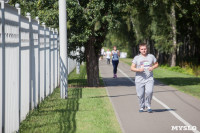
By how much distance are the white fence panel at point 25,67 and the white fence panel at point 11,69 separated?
42.1 inches

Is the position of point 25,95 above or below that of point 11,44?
below

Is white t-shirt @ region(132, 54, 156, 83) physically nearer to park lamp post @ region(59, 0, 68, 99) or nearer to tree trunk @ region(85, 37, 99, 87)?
park lamp post @ region(59, 0, 68, 99)

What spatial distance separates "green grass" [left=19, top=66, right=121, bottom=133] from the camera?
8.89 meters

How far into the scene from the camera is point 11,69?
8.12m

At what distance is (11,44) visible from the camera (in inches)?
318

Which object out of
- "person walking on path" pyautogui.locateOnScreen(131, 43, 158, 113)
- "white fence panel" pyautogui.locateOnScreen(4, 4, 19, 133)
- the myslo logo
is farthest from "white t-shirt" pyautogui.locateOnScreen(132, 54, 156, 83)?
"white fence panel" pyautogui.locateOnScreen(4, 4, 19, 133)

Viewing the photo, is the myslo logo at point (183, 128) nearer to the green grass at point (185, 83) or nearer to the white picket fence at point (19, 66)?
the white picket fence at point (19, 66)

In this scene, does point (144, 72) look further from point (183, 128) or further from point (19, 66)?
point (19, 66)

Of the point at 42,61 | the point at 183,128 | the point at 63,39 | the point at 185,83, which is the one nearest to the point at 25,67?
the point at 42,61

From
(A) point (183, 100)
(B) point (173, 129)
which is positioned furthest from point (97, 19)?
(B) point (173, 129)

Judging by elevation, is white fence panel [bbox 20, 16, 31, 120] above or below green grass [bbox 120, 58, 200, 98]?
above

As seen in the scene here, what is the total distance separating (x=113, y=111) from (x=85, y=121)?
1.80 metres

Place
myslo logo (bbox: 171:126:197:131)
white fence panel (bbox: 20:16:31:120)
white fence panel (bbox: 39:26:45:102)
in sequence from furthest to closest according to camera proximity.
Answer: white fence panel (bbox: 39:26:45:102) → white fence panel (bbox: 20:16:31:120) → myslo logo (bbox: 171:126:197:131)

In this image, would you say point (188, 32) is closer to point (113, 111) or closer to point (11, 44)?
point (113, 111)
